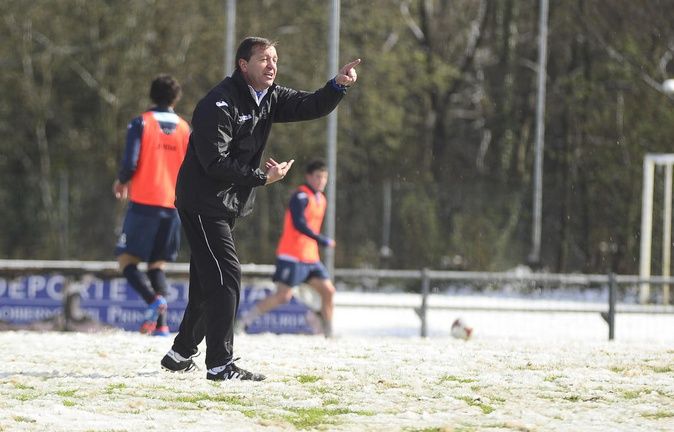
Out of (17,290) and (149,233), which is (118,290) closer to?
(17,290)

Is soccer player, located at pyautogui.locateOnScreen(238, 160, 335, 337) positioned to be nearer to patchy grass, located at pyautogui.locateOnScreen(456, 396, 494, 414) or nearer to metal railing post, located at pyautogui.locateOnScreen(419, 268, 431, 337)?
metal railing post, located at pyautogui.locateOnScreen(419, 268, 431, 337)

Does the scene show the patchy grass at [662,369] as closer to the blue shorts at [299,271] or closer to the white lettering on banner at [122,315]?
the blue shorts at [299,271]

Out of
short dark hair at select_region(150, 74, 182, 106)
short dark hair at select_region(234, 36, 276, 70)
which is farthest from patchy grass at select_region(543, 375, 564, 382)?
short dark hair at select_region(150, 74, 182, 106)

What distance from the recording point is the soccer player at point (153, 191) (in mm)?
11250

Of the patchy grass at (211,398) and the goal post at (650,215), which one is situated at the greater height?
the goal post at (650,215)

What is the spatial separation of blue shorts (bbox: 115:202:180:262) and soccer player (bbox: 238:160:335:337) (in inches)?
93.9

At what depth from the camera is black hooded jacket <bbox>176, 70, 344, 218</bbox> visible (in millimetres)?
7770

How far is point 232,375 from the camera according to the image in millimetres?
7988

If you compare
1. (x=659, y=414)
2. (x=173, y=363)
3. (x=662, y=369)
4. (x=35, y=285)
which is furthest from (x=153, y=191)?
(x=659, y=414)

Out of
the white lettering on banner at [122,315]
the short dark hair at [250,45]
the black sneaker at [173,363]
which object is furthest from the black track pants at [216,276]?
the white lettering on banner at [122,315]

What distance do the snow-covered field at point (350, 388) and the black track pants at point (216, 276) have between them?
233mm

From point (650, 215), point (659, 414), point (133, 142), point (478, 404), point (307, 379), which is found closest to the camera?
point (659, 414)

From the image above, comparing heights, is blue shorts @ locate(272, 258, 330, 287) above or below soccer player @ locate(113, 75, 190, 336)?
below

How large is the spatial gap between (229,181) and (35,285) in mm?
8296
